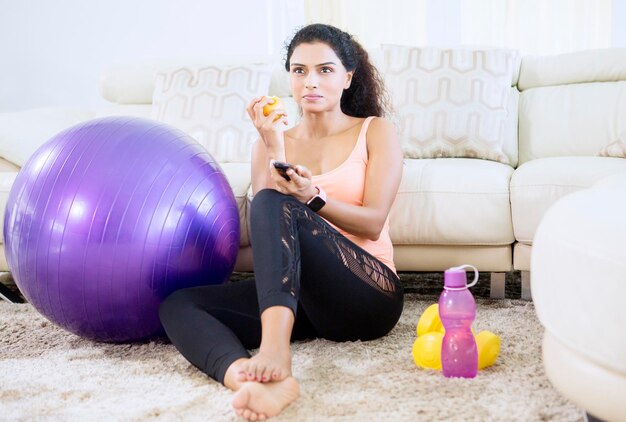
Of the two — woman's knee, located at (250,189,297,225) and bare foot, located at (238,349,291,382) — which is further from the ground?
woman's knee, located at (250,189,297,225)

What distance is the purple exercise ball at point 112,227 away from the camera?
173cm

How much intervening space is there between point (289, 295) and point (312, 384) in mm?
206

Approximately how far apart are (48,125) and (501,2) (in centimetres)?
255

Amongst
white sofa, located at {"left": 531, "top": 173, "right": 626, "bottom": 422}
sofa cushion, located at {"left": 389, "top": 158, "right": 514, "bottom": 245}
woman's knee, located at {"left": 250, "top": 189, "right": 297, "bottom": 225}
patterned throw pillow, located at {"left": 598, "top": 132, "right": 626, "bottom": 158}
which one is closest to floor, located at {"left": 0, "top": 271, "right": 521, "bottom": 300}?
sofa cushion, located at {"left": 389, "top": 158, "right": 514, "bottom": 245}

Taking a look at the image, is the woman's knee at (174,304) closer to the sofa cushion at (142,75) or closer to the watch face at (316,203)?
the watch face at (316,203)

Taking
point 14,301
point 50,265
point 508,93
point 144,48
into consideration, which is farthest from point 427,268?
point 144,48

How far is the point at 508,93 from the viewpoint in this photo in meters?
2.98

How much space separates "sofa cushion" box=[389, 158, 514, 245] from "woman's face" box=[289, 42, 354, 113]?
50 centimetres

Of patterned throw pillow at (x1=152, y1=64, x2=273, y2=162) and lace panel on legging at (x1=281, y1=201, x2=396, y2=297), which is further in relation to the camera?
patterned throw pillow at (x1=152, y1=64, x2=273, y2=162)

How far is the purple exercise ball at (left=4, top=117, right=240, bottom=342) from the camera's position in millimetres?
1730

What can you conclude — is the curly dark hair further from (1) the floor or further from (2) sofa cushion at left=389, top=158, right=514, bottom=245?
(1) the floor

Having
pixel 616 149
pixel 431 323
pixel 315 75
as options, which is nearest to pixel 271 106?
pixel 315 75

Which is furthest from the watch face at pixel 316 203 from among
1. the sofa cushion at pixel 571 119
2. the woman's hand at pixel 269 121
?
the sofa cushion at pixel 571 119

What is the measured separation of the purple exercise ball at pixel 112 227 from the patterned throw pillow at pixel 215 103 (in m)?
1.11
